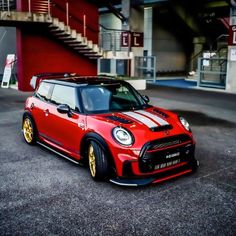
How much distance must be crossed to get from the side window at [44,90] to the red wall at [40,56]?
35.3 feet

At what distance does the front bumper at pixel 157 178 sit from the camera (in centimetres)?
493

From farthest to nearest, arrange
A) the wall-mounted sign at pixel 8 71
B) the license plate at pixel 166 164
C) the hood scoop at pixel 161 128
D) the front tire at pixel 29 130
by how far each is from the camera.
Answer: the wall-mounted sign at pixel 8 71
the front tire at pixel 29 130
the hood scoop at pixel 161 128
the license plate at pixel 166 164

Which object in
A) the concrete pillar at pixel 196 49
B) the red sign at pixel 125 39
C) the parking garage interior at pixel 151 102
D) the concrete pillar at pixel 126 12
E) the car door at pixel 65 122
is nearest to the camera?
the parking garage interior at pixel 151 102

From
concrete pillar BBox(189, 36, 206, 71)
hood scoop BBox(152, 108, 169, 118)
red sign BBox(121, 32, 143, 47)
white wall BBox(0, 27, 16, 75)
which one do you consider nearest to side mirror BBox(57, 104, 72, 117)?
hood scoop BBox(152, 108, 169, 118)

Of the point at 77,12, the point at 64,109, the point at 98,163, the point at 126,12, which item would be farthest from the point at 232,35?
the point at 98,163

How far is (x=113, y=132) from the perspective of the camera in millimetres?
5109

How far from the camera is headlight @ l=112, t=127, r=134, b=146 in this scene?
499 cm

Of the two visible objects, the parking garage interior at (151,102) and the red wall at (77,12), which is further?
the red wall at (77,12)

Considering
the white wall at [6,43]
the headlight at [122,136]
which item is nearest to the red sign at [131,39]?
the white wall at [6,43]

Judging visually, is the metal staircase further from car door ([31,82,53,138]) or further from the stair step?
car door ([31,82,53,138])

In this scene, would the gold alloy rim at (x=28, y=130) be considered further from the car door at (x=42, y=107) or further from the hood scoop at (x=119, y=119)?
the hood scoop at (x=119, y=119)

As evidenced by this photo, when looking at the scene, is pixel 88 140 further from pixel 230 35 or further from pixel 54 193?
pixel 230 35

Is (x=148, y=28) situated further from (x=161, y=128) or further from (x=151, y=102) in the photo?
(x=161, y=128)

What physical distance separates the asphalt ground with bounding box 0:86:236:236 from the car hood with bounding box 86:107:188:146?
793 millimetres
